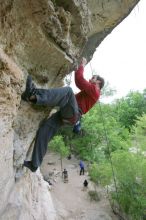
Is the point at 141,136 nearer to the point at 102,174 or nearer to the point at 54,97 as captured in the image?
the point at 102,174

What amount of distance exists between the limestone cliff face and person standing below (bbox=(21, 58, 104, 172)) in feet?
0.76

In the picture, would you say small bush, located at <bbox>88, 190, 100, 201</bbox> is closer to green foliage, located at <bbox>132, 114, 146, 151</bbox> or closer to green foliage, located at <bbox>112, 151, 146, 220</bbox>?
green foliage, located at <bbox>112, 151, 146, 220</bbox>

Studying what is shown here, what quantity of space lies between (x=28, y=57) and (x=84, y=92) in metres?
1.37

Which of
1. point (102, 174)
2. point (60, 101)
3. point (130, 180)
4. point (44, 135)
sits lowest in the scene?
point (102, 174)

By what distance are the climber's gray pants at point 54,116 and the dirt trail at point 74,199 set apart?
9.65m

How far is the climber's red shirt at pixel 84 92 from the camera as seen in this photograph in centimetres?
529

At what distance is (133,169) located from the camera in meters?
Answer: 17.7

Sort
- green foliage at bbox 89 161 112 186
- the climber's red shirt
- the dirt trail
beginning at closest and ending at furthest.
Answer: the climber's red shirt, the dirt trail, green foliage at bbox 89 161 112 186

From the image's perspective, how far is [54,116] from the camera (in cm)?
573

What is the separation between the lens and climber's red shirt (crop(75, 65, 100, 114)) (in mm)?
5289

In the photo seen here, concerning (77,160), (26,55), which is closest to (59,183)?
(77,160)

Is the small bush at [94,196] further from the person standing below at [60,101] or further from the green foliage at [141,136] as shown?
the person standing below at [60,101]

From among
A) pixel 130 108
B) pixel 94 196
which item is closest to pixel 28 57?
pixel 94 196

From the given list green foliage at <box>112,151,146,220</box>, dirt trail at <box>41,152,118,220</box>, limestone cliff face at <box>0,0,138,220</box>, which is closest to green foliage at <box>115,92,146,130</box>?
dirt trail at <box>41,152,118,220</box>
